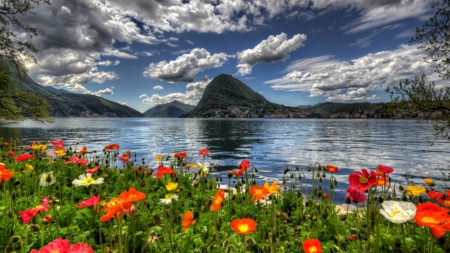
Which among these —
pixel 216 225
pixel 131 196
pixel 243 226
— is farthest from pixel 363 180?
pixel 131 196

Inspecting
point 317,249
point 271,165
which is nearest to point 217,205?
point 317,249

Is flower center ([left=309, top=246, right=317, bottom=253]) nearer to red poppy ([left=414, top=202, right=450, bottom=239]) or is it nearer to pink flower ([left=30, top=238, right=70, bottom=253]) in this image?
red poppy ([left=414, top=202, right=450, bottom=239])

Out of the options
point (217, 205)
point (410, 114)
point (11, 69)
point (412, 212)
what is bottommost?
point (217, 205)

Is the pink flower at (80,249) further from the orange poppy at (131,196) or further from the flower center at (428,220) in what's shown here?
the flower center at (428,220)

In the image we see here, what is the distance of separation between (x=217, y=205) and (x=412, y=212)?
188 cm

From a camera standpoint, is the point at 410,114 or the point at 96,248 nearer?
the point at 96,248

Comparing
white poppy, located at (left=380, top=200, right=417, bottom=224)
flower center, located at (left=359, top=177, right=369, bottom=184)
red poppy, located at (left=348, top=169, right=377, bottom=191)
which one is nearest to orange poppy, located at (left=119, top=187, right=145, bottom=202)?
white poppy, located at (left=380, top=200, right=417, bottom=224)

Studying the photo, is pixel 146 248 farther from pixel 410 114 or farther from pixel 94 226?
pixel 410 114

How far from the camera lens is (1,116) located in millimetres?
22484

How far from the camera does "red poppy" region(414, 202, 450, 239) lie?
2.01 metres

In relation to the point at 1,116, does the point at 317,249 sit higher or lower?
lower

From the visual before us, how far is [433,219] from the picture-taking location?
2.08m

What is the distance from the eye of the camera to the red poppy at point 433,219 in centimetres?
201

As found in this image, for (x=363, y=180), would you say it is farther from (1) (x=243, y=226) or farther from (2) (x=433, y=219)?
(1) (x=243, y=226)
